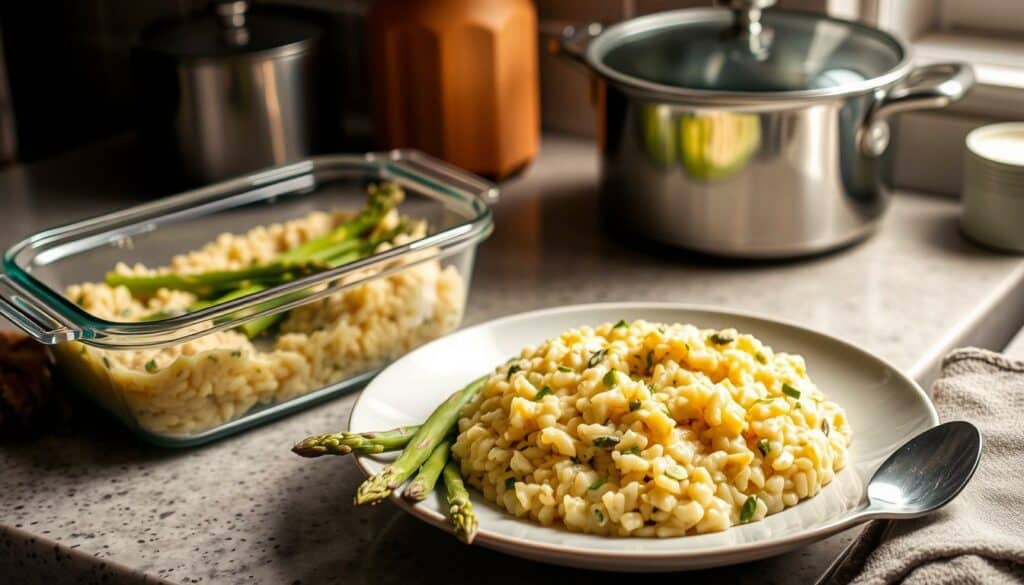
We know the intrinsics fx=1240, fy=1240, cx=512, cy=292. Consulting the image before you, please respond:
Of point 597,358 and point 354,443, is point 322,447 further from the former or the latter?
point 597,358

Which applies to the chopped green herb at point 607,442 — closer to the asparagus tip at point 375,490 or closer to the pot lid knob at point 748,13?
the asparagus tip at point 375,490

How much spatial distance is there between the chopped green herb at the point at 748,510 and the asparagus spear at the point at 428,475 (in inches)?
8.1

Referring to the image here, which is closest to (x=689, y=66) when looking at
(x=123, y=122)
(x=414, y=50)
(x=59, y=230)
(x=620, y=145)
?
(x=620, y=145)

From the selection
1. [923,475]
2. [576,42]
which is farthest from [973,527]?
[576,42]

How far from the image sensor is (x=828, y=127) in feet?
4.03

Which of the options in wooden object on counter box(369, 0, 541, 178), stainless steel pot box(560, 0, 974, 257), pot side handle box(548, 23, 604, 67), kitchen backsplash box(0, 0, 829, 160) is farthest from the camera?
kitchen backsplash box(0, 0, 829, 160)

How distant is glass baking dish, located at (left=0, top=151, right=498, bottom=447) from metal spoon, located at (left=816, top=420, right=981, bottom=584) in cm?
42

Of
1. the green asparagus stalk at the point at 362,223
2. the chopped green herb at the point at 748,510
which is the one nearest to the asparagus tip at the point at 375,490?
the chopped green herb at the point at 748,510

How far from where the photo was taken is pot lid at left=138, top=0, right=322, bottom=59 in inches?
58.3

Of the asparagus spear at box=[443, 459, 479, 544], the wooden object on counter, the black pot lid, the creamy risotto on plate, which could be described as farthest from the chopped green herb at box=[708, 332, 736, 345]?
the wooden object on counter

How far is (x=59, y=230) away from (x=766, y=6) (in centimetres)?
78

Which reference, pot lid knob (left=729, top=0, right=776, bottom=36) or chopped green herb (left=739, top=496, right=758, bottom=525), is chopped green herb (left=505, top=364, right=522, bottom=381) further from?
pot lid knob (left=729, top=0, right=776, bottom=36)

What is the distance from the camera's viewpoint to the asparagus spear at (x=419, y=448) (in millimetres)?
820

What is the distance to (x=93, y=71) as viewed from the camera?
6.65 feet
